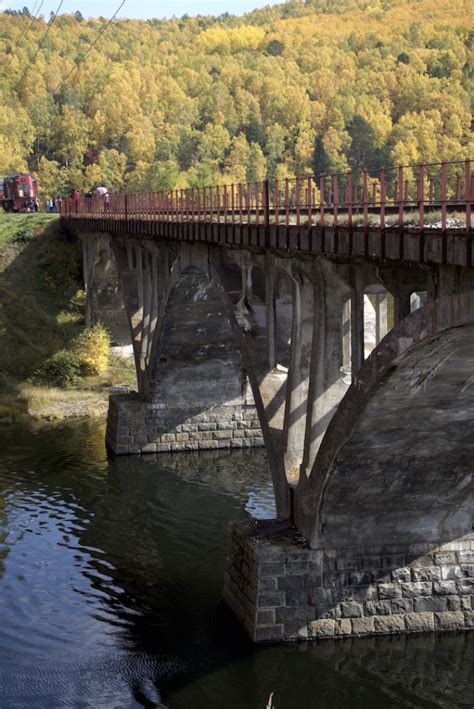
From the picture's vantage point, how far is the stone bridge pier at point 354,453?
19766mm

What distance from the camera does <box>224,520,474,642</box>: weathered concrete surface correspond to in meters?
23.7

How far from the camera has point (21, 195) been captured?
295 ft

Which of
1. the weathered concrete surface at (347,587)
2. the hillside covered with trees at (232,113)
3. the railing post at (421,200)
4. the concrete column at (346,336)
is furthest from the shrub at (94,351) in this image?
the hillside covered with trees at (232,113)

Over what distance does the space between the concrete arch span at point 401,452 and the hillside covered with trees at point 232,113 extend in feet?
221

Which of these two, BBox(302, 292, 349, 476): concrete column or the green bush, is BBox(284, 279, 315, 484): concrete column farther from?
the green bush

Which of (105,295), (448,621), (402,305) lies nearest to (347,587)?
(448,621)

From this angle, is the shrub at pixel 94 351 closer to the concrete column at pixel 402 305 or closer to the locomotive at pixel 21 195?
the locomotive at pixel 21 195

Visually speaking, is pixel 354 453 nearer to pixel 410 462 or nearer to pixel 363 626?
pixel 410 462

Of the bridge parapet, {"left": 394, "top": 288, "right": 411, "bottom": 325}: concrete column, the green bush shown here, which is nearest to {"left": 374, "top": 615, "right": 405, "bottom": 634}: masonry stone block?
the bridge parapet

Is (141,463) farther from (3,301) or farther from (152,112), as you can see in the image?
(152,112)

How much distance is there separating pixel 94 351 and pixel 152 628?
30.1 m

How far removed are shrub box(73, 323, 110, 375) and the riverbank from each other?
407 mm

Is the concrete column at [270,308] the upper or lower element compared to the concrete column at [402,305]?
lower

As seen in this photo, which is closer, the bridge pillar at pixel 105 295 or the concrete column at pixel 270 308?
the concrete column at pixel 270 308
